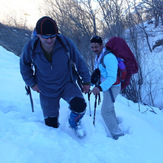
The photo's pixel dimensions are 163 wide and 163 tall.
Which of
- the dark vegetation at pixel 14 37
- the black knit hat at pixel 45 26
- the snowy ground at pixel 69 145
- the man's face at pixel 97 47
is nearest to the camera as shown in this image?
the snowy ground at pixel 69 145

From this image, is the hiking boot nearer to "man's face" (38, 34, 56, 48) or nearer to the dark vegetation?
"man's face" (38, 34, 56, 48)

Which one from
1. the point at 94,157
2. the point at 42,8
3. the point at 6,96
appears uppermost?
the point at 42,8

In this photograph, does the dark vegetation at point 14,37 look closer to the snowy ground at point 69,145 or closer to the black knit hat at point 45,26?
the black knit hat at point 45,26

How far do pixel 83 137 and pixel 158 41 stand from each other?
54.9ft

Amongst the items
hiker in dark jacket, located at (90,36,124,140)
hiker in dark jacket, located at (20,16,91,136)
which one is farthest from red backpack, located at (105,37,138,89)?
hiker in dark jacket, located at (20,16,91,136)

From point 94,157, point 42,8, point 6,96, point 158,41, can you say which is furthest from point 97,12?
point 158,41

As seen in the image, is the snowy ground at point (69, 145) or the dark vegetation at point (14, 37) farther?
the dark vegetation at point (14, 37)

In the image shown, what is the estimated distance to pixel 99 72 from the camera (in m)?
2.36

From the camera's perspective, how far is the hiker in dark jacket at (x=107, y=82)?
2.03 m

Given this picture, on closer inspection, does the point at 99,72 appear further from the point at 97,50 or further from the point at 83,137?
the point at 83,137

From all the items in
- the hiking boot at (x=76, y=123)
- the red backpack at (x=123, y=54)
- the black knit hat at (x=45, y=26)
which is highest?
the black knit hat at (x=45, y=26)

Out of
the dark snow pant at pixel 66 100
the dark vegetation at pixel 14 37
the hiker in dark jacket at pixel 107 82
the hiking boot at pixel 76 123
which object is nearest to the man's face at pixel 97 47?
the hiker in dark jacket at pixel 107 82

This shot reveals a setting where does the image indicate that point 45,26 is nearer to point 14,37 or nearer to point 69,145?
point 69,145

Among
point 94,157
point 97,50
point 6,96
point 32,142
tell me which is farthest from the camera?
point 6,96
